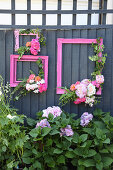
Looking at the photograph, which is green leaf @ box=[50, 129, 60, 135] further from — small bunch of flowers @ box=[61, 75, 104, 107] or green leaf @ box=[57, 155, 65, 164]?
small bunch of flowers @ box=[61, 75, 104, 107]

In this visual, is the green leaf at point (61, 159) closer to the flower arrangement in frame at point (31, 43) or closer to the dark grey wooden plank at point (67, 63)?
the dark grey wooden plank at point (67, 63)

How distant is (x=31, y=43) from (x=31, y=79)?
490 mm

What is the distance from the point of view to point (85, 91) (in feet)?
9.43

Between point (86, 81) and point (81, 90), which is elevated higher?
point (86, 81)

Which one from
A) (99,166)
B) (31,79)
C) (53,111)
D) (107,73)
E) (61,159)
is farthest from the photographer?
(107,73)

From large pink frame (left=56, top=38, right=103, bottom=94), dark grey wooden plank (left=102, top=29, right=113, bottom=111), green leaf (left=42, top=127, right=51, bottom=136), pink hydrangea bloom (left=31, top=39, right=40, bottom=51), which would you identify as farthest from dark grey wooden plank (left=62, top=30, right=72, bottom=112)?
green leaf (left=42, top=127, right=51, bottom=136)

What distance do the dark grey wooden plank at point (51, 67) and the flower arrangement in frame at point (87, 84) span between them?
0.08 metres

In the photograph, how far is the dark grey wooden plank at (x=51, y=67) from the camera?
301cm

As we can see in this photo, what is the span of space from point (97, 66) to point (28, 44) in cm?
100

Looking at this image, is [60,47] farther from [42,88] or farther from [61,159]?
[61,159]

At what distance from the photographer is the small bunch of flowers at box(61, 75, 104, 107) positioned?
2863mm

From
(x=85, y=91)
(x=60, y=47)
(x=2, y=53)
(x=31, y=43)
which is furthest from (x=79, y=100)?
(x=2, y=53)

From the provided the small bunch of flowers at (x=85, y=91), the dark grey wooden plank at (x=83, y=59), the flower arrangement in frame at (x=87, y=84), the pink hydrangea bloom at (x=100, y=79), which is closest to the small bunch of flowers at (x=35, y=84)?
the flower arrangement in frame at (x=87, y=84)

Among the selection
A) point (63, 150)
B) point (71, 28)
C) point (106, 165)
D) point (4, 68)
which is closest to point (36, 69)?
point (4, 68)
